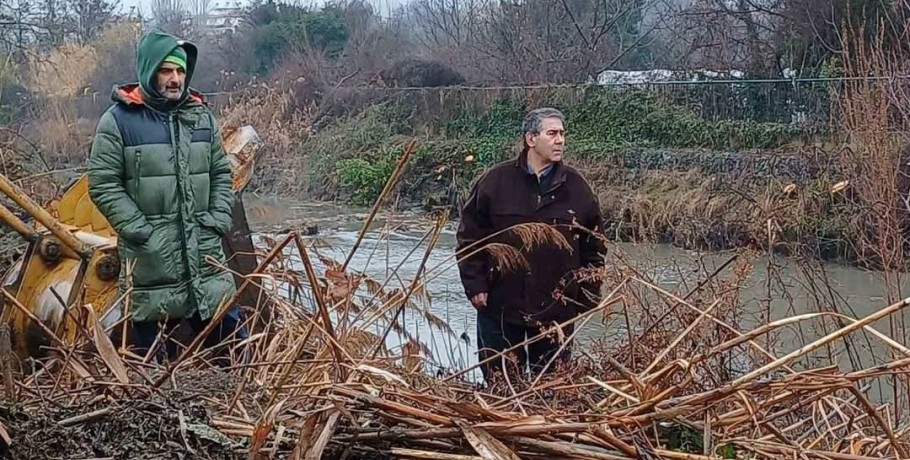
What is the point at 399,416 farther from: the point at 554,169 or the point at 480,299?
the point at 554,169

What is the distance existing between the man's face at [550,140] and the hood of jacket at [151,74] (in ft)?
4.84

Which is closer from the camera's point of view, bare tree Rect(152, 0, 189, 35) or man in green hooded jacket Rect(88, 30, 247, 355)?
man in green hooded jacket Rect(88, 30, 247, 355)

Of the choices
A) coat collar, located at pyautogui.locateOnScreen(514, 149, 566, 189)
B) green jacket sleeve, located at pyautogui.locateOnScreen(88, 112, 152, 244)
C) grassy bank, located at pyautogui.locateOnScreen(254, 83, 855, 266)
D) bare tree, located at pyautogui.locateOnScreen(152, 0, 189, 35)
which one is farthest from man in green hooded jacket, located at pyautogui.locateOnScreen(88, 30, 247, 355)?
bare tree, located at pyautogui.locateOnScreen(152, 0, 189, 35)

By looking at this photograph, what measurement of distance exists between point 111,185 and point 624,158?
1418 centimetres

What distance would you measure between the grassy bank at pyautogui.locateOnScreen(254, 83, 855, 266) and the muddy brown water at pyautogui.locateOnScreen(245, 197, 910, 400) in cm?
67

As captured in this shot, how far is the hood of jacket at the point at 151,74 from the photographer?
4.25 meters

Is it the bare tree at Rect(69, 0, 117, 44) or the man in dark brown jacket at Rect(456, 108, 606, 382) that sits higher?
the bare tree at Rect(69, 0, 117, 44)

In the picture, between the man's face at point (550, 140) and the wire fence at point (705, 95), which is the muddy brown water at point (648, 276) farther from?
the wire fence at point (705, 95)

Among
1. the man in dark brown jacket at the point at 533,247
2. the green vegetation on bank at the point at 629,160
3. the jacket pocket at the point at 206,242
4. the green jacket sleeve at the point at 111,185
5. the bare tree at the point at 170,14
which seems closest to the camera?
the green jacket sleeve at the point at 111,185

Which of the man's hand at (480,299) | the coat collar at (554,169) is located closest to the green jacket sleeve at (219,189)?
the man's hand at (480,299)

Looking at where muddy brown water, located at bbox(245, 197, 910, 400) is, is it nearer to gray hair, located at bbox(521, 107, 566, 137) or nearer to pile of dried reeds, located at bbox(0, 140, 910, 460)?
gray hair, located at bbox(521, 107, 566, 137)

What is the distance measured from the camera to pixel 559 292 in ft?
14.5

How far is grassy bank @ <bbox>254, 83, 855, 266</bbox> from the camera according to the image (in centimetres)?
1268

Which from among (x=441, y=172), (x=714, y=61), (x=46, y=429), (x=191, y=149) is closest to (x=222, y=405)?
(x=46, y=429)
